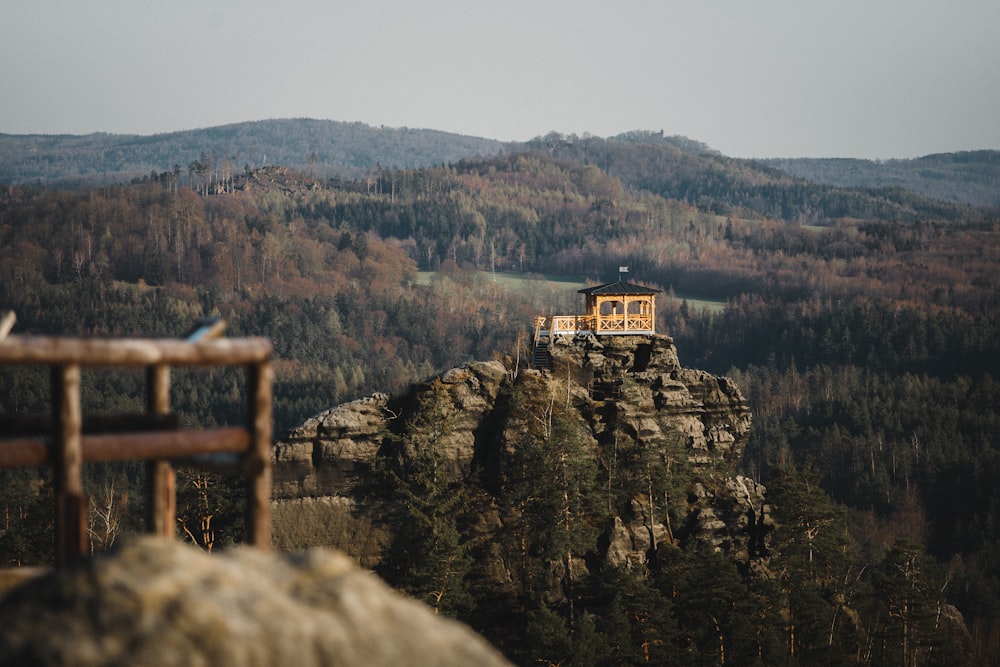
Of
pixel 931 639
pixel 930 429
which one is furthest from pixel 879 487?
pixel 931 639

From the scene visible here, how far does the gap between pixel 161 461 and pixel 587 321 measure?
44.3 metres

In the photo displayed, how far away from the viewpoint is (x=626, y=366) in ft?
170

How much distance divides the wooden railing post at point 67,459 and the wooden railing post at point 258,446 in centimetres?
132

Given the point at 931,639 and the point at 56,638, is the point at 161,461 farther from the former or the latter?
the point at 931,639

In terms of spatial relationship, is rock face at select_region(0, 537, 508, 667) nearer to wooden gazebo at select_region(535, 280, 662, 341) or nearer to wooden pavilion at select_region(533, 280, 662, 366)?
wooden pavilion at select_region(533, 280, 662, 366)

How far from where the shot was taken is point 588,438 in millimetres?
48625

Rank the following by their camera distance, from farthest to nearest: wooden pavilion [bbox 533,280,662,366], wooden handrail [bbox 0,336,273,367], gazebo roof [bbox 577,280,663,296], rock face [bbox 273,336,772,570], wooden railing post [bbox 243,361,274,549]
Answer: gazebo roof [bbox 577,280,663,296]
wooden pavilion [bbox 533,280,662,366]
rock face [bbox 273,336,772,570]
wooden railing post [bbox 243,361,274,549]
wooden handrail [bbox 0,336,273,367]

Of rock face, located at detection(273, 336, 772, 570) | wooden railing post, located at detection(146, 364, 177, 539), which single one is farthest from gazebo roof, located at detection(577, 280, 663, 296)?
wooden railing post, located at detection(146, 364, 177, 539)

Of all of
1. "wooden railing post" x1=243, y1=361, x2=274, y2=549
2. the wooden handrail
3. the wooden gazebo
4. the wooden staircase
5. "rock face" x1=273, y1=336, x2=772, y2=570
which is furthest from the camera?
the wooden gazebo

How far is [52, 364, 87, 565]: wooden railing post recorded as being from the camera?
862cm

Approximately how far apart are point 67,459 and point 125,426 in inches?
43.4

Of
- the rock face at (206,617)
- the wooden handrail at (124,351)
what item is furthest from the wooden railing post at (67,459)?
the rock face at (206,617)

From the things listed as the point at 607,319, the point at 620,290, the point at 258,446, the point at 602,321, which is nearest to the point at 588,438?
the point at 602,321

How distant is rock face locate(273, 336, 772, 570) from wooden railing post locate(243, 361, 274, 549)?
3464 cm
